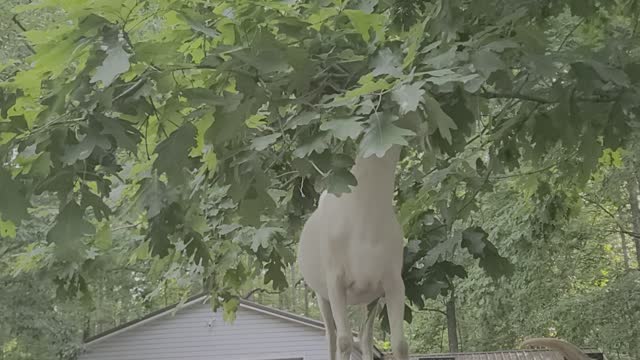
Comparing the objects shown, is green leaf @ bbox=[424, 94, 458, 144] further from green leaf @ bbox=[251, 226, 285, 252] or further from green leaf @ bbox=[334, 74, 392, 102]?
green leaf @ bbox=[251, 226, 285, 252]

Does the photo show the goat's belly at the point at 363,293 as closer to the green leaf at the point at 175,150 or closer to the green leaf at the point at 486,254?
the green leaf at the point at 175,150

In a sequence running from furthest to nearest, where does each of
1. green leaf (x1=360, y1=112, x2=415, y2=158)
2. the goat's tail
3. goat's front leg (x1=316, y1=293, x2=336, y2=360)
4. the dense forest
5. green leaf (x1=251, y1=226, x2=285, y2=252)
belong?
the goat's tail < green leaf (x1=251, y1=226, x2=285, y2=252) < goat's front leg (x1=316, y1=293, x2=336, y2=360) < the dense forest < green leaf (x1=360, y1=112, x2=415, y2=158)

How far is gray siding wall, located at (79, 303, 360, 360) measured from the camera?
971 centimetres

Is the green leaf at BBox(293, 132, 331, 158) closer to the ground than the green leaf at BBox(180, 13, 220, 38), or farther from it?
closer to the ground

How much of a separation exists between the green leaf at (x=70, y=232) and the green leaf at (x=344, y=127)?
19.4 inches

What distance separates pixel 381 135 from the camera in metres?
1.13

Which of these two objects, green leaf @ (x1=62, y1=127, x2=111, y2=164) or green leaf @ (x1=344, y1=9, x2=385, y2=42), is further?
green leaf @ (x1=344, y1=9, x2=385, y2=42)

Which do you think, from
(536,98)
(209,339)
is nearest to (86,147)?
(536,98)

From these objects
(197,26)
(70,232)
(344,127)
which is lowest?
(70,232)

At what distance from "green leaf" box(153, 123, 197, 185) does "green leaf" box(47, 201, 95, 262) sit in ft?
0.54

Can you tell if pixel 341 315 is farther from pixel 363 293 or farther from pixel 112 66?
pixel 112 66

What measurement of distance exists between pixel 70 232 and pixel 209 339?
8.92 metres

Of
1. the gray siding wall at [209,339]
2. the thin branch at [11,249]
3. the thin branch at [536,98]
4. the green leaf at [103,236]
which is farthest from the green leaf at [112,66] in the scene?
the gray siding wall at [209,339]

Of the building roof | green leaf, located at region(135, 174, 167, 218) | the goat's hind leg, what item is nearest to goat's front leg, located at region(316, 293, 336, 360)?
the goat's hind leg
